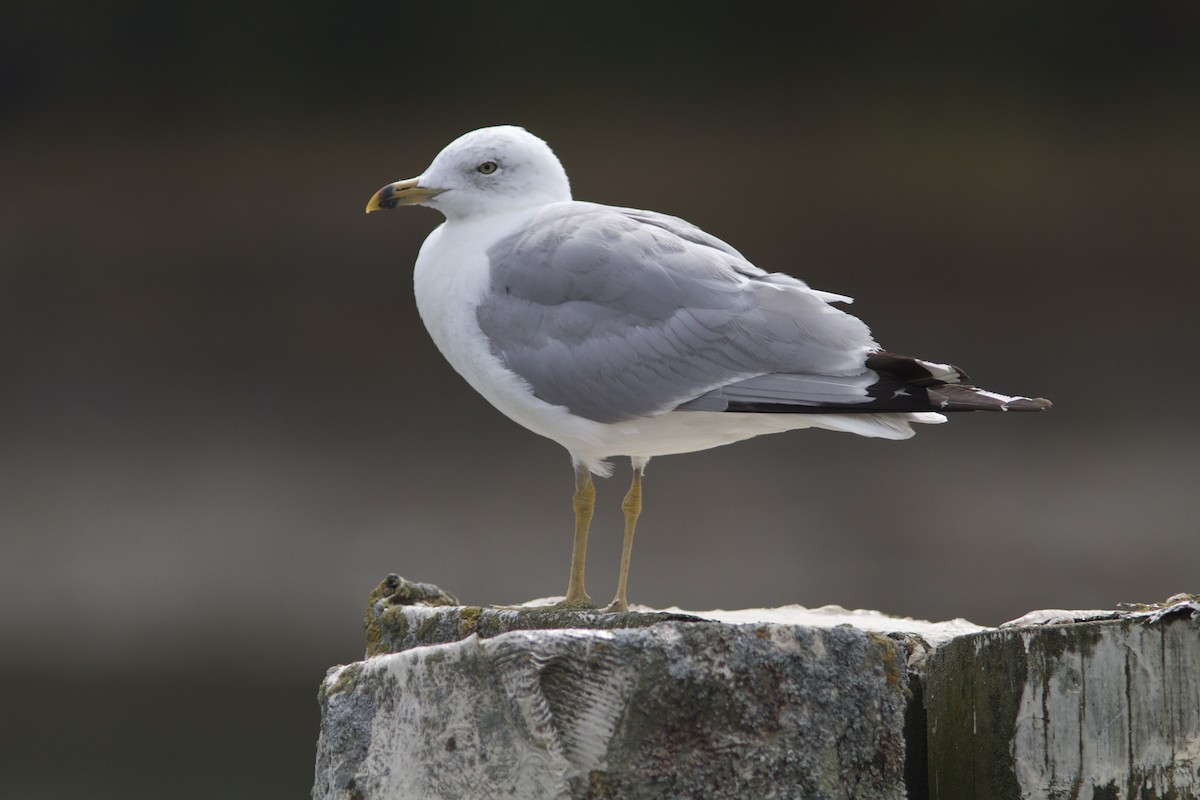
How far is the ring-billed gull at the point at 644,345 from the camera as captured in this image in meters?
2.12

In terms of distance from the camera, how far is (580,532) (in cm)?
246

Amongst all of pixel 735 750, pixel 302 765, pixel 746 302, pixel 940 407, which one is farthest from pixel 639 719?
pixel 302 765

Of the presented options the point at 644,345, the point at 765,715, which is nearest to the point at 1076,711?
the point at 765,715

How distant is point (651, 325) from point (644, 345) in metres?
0.04

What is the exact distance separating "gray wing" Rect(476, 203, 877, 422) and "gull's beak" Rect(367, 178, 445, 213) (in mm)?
247

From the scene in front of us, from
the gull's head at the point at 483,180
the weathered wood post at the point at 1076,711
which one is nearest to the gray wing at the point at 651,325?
the gull's head at the point at 483,180

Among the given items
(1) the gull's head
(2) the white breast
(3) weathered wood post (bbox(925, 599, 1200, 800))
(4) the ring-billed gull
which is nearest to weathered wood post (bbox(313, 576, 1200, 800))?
(3) weathered wood post (bbox(925, 599, 1200, 800))

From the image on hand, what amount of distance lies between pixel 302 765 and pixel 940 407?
3.89 m

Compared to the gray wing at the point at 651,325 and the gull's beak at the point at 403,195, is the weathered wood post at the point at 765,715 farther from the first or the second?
the gull's beak at the point at 403,195

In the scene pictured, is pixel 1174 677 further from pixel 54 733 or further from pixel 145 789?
pixel 54 733

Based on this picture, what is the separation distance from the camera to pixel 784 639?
148 cm

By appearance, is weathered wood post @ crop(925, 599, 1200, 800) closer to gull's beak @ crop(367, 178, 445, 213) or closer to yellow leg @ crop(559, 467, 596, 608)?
yellow leg @ crop(559, 467, 596, 608)

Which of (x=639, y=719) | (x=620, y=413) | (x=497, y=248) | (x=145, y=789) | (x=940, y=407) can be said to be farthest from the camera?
(x=145, y=789)

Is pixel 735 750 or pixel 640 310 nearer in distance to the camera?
pixel 735 750
